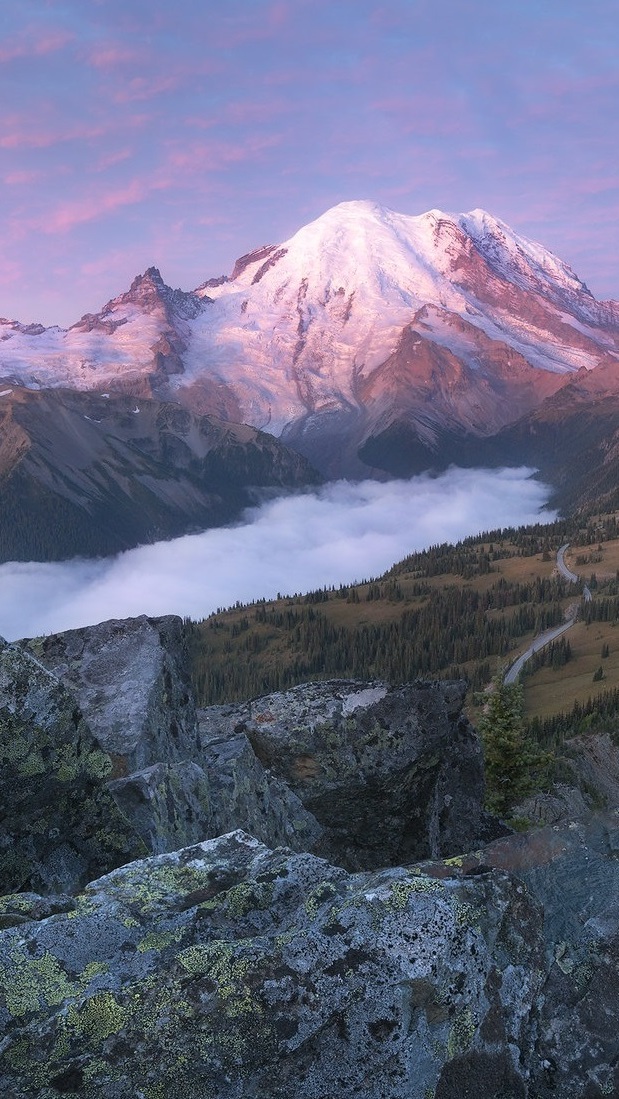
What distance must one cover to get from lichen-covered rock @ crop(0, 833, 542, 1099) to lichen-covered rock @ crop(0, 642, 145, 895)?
13.5 feet

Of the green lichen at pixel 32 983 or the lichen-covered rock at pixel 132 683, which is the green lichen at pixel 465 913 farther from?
the lichen-covered rock at pixel 132 683

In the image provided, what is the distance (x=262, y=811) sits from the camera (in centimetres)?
1939

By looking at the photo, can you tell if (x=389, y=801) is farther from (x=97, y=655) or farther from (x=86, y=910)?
(x=86, y=910)

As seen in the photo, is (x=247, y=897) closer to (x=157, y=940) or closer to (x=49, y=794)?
(x=157, y=940)

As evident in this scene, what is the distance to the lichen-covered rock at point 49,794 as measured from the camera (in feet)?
38.4

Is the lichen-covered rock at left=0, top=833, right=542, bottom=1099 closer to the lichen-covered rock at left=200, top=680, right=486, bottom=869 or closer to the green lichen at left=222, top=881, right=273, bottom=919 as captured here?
the green lichen at left=222, top=881, right=273, bottom=919

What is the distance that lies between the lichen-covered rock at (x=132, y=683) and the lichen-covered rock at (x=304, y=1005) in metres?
9.81

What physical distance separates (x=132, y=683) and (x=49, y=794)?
301 inches

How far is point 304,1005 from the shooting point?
6.89 m

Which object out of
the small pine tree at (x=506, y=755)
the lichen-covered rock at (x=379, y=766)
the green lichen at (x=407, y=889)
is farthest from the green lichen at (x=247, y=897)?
the small pine tree at (x=506, y=755)

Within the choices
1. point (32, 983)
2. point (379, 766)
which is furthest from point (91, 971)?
point (379, 766)

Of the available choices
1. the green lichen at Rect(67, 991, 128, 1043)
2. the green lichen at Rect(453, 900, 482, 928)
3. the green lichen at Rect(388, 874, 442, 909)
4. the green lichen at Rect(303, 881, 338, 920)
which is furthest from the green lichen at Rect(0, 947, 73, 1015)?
the green lichen at Rect(453, 900, 482, 928)

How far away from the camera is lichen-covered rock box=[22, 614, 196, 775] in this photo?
17.9 m

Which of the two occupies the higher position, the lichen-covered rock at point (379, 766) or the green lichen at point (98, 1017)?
the green lichen at point (98, 1017)
